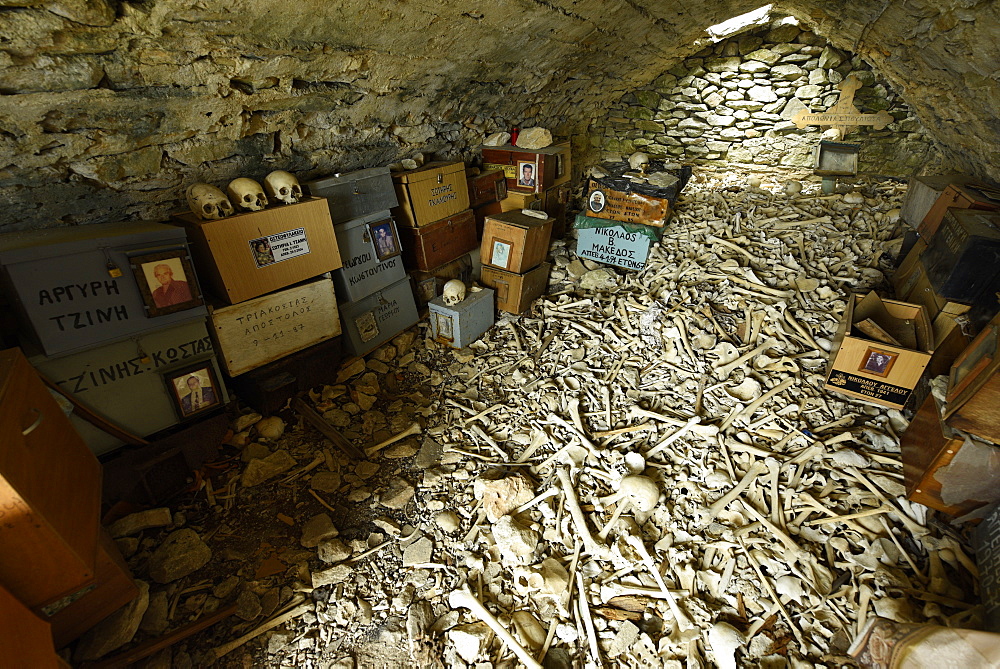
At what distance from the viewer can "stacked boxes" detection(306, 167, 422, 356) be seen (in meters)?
3.71

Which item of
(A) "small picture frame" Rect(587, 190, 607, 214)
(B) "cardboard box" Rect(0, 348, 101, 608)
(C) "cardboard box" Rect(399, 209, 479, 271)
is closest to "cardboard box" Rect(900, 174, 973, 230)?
(A) "small picture frame" Rect(587, 190, 607, 214)

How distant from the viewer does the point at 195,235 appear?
2.90 metres

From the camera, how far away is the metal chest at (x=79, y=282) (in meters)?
2.16

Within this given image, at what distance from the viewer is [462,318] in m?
4.10

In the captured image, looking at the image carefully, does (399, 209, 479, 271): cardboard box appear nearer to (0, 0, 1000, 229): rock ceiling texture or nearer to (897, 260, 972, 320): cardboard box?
(0, 0, 1000, 229): rock ceiling texture

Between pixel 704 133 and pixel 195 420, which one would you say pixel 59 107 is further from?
pixel 704 133

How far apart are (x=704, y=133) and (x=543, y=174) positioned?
3.35 metres

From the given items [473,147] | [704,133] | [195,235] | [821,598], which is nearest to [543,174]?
[473,147]

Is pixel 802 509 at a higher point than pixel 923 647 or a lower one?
lower

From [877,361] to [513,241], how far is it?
304 cm

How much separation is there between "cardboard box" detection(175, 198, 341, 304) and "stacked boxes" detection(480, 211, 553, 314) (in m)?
1.64

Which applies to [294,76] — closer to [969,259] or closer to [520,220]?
[520,220]

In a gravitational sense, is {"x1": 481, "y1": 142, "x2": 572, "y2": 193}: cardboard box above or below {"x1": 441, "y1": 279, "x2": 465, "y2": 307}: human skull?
above

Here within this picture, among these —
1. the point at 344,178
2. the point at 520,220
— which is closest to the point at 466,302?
the point at 520,220
